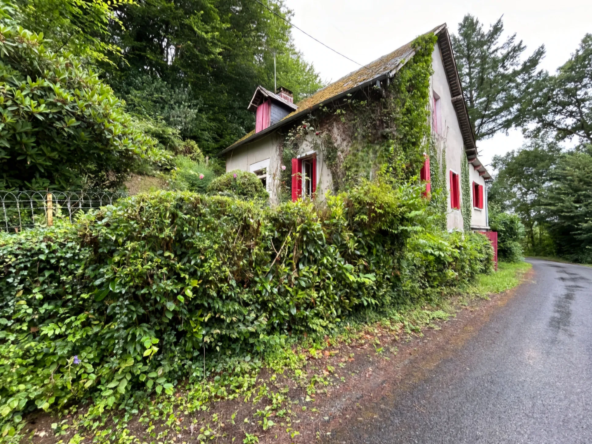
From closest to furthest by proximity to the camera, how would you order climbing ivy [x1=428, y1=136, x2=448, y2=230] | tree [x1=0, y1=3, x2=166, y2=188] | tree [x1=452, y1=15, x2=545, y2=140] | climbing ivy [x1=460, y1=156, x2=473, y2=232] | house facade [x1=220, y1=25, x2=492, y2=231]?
tree [x1=0, y1=3, x2=166, y2=188] < house facade [x1=220, y1=25, x2=492, y2=231] < climbing ivy [x1=428, y1=136, x2=448, y2=230] < climbing ivy [x1=460, y1=156, x2=473, y2=232] < tree [x1=452, y1=15, x2=545, y2=140]

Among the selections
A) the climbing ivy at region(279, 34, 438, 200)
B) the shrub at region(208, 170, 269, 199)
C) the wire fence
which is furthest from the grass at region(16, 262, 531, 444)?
the shrub at region(208, 170, 269, 199)

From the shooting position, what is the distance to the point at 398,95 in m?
6.23

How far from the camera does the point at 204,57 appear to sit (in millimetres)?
11672

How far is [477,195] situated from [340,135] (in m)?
10.1

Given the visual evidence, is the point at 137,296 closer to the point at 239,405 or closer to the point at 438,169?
the point at 239,405

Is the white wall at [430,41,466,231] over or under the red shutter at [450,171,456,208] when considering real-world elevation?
over

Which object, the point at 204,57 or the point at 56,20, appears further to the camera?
the point at 204,57

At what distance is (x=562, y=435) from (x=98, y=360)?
147 inches

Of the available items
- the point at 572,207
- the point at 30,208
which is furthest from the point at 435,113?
the point at 572,207

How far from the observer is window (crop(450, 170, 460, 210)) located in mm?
9090

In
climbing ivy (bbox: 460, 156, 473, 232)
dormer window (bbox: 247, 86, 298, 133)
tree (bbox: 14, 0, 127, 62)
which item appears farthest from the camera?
climbing ivy (bbox: 460, 156, 473, 232)

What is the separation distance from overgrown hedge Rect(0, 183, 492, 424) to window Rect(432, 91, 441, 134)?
7800 millimetres

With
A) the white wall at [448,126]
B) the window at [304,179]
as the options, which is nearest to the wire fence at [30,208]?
the window at [304,179]

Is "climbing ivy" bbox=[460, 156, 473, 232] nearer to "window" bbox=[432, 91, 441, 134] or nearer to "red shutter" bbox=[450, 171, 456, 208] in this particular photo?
"red shutter" bbox=[450, 171, 456, 208]
